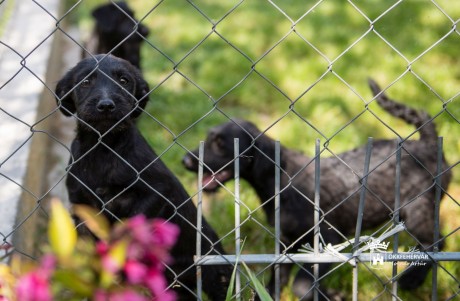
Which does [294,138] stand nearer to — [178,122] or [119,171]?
[178,122]

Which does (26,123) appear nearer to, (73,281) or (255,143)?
(255,143)

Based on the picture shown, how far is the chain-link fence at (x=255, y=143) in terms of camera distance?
2.75 m

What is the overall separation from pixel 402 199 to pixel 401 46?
9.14 ft

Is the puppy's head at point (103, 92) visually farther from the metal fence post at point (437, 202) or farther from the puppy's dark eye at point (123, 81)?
the metal fence post at point (437, 202)

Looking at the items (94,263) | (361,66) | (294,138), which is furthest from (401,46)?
(94,263)

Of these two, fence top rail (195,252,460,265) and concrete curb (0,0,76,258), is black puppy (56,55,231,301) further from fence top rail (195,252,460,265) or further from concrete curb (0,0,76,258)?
fence top rail (195,252,460,265)

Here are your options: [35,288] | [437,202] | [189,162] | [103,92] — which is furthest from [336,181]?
[35,288]

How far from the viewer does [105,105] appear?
3.07m

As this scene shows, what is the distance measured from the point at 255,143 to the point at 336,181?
0.59m

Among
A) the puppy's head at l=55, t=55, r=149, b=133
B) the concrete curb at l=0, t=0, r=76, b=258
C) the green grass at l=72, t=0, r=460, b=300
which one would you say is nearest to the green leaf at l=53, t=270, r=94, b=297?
the concrete curb at l=0, t=0, r=76, b=258

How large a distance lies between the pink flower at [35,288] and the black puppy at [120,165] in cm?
180

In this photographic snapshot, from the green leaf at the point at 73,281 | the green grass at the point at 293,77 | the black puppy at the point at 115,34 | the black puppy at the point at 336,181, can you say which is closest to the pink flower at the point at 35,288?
the green leaf at the point at 73,281

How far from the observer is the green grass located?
529 centimetres

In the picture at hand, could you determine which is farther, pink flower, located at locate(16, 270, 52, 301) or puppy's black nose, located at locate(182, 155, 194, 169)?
puppy's black nose, located at locate(182, 155, 194, 169)
